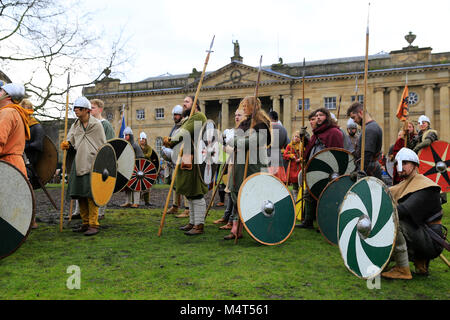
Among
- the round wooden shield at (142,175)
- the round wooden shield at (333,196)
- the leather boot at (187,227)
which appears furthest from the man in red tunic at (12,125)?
the round wooden shield at (142,175)

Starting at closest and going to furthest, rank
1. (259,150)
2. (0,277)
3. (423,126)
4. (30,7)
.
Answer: (0,277)
(259,150)
(423,126)
(30,7)

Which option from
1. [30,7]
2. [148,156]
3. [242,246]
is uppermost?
[30,7]

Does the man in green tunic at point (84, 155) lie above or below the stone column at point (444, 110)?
below

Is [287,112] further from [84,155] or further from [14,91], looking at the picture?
[14,91]

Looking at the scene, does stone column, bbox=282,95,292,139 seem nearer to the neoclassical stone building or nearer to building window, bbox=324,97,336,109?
the neoclassical stone building

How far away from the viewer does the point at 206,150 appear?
5871mm

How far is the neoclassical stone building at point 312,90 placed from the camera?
122ft

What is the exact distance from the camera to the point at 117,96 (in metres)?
49.3

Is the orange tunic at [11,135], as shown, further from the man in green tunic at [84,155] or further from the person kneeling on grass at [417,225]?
the person kneeling on grass at [417,225]

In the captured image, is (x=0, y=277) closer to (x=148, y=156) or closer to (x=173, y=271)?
(x=173, y=271)

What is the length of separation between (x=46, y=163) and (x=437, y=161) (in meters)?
6.32

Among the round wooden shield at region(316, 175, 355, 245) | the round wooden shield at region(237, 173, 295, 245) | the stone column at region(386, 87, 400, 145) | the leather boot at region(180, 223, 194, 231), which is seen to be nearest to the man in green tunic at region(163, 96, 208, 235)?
the leather boot at region(180, 223, 194, 231)

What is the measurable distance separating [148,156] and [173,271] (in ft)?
20.6
